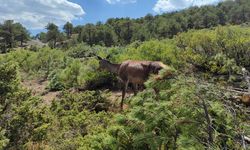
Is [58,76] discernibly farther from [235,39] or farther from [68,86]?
[235,39]

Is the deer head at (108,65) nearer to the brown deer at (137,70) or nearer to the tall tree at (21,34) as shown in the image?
the brown deer at (137,70)

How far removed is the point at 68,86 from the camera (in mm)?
18438

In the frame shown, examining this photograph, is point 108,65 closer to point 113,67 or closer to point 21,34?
point 113,67

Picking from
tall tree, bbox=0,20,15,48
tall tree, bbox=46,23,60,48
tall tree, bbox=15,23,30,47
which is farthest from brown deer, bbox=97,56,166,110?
tall tree, bbox=46,23,60,48

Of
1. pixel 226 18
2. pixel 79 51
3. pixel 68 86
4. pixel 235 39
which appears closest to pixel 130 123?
pixel 68 86

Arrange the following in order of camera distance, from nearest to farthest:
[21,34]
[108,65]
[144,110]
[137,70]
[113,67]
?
[144,110]
[137,70]
[113,67]
[108,65]
[21,34]

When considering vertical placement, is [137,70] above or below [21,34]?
below

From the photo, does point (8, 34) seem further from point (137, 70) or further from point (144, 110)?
point (144, 110)

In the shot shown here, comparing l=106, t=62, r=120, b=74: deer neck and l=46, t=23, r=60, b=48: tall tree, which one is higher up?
l=46, t=23, r=60, b=48: tall tree

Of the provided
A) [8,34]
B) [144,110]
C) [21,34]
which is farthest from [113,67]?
[21,34]

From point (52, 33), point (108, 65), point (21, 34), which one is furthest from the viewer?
point (52, 33)

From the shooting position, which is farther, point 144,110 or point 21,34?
point 21,34

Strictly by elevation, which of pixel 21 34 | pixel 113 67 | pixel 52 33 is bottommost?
pixel 113 67

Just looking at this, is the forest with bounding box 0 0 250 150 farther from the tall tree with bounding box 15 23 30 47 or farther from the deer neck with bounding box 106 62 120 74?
the tall tree with bounding box 15 23 30 47
